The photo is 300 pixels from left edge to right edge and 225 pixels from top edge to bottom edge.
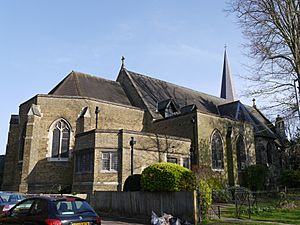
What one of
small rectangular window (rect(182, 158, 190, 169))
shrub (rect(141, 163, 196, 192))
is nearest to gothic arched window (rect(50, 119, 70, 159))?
small rectangular window (rect(182, 158, 190, 169))

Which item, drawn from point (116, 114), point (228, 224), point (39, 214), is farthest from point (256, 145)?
point (39, 214)

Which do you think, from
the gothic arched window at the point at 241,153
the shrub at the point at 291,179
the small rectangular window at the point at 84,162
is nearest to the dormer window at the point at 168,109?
the gothic arched window at the point at 241,153

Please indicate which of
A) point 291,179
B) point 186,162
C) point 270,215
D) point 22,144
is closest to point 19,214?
point 270,215

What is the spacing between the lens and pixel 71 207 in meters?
8.05

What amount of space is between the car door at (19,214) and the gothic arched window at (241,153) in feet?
77.9

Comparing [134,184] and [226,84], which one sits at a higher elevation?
[226,84]

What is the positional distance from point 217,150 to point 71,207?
68.8 feet

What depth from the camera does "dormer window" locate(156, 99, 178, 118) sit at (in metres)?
30.1

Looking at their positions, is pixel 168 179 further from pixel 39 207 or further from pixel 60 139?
pixel 60 139

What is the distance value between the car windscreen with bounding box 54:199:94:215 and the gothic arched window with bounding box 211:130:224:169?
19.8 m

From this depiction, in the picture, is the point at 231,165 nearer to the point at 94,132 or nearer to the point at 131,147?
the point at 131,147

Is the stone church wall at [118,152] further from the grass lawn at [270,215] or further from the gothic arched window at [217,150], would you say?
the grass lawn at [270,215]

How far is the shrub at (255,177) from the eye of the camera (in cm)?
2789

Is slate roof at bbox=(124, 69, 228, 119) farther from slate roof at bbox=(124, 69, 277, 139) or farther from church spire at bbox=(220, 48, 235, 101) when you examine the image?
church spire at bbox=(220, 48, 235, 101)
